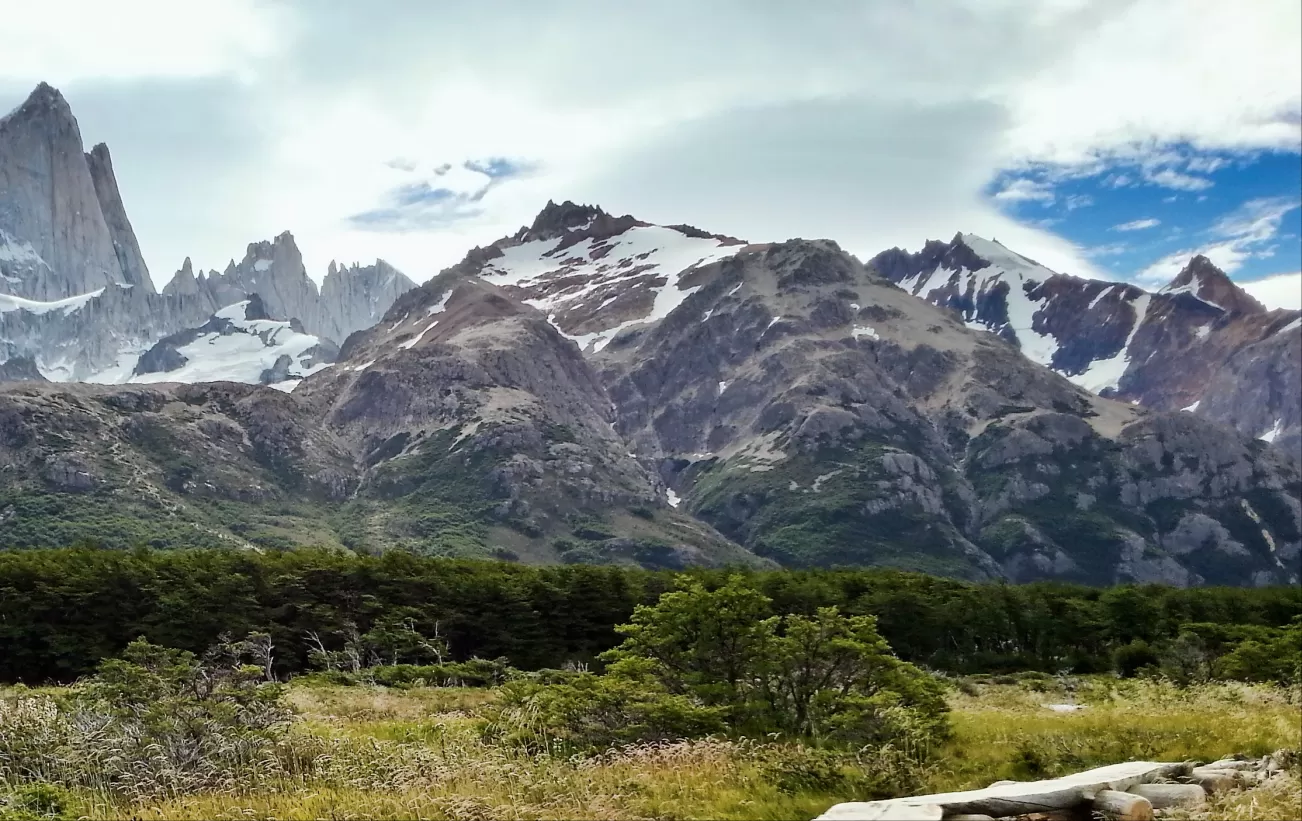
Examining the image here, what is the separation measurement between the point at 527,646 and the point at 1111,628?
156 ft

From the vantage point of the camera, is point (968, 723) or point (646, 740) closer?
point (646, 740)

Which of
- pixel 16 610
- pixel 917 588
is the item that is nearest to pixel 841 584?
pixel 917 588

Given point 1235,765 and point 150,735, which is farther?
point 150,735

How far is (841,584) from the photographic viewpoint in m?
86.0

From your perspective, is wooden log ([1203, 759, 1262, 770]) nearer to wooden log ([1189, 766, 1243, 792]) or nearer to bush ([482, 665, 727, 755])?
wooden log ([1189, 766, 1243, 792])

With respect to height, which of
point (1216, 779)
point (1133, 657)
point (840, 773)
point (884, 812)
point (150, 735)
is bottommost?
point (1133, 657)

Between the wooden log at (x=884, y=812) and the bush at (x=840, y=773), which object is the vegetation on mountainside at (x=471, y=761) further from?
the wooden log at (x=884, y=812)

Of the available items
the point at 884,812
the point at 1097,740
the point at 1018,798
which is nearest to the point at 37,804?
the point at 884,812

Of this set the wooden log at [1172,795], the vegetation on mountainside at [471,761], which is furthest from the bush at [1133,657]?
the wooden log at [1172,795]

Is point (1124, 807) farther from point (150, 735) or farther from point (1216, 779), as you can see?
point (150, 735)

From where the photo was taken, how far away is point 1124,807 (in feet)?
44.4

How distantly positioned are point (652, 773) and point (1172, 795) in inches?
308

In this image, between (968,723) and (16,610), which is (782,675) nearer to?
(968,723)

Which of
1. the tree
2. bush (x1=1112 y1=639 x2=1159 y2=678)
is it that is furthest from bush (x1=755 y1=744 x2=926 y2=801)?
bush (x1=1112 y1=639 x2=1159 y2=678)
